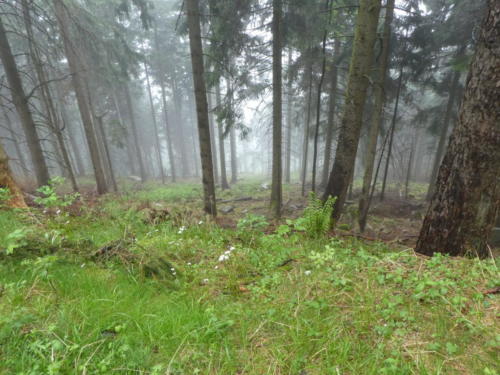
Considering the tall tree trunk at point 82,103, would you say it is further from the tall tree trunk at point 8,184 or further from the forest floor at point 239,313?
the forest floor at point 239,313

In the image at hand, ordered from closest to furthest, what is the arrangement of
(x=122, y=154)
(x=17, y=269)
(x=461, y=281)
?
1. (x=461, y=281)
2. (x=17, y=269)
3. (x=122, y=154)

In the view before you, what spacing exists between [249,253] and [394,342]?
6.76ft

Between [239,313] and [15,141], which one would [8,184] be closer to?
[15,141]

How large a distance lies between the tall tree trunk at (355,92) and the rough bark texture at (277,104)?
4.16 m

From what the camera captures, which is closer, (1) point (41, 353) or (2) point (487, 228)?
(1) point (41, 353)

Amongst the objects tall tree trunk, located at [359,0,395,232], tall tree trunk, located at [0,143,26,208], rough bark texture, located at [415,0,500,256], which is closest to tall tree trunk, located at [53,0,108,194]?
tall tree trunk, located at [0,143,26,208]

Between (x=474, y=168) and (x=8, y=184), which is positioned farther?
(x=8, y=184)

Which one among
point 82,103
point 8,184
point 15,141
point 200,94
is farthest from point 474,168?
point 82,103

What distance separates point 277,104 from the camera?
8.62m

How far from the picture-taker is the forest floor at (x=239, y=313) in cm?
146

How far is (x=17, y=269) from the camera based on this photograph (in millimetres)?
2350

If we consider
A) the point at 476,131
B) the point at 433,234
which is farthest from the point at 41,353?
the point at 476,131

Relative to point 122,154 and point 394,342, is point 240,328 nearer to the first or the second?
point 394,342

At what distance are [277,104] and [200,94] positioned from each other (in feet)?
11.1
